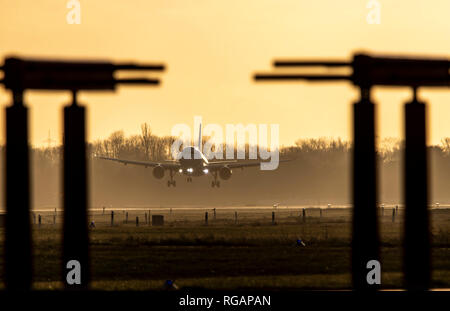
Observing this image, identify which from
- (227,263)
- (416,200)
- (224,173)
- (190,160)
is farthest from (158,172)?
(416,200)

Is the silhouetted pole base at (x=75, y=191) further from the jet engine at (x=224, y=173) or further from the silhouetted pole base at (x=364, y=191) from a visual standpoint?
the jet engine at (x=224, y=173)

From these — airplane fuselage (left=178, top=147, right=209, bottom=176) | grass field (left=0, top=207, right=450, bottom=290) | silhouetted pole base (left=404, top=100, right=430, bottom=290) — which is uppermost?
airplane fuselage (left=178, top=147, right=209, bottom=176)

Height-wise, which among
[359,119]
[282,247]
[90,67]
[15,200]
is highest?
[90,67]

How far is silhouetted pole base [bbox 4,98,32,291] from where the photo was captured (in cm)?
1016

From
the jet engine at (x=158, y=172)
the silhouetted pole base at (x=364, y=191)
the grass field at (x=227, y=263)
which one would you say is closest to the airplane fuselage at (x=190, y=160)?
the jet engine at (x=158, y=172)

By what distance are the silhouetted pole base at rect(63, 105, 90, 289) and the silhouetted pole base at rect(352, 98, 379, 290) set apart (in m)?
3.30

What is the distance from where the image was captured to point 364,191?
406 inches

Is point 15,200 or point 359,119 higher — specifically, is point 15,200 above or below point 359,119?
below

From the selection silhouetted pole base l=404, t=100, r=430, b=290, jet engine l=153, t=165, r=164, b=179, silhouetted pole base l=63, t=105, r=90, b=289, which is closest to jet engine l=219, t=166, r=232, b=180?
jet engine l=153, t=165, r=164, b=179

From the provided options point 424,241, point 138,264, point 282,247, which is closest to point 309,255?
point 282,247

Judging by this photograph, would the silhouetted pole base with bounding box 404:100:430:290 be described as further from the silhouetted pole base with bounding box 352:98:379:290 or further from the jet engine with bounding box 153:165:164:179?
the jet engine with bounding box 153:165:164:179
